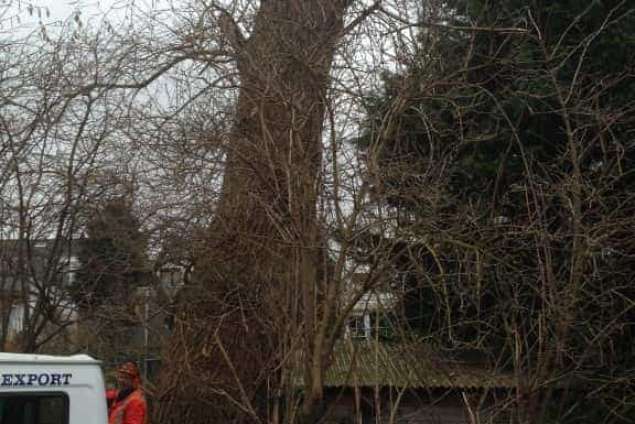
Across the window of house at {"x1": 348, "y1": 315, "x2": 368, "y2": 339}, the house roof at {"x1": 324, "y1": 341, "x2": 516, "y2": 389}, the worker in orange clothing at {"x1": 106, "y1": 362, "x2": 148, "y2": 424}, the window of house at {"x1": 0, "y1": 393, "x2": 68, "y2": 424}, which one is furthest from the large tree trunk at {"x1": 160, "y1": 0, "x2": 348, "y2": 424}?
the window of house at {"x1": 0, "y1": 393, "x2": 68, "y2": 424}

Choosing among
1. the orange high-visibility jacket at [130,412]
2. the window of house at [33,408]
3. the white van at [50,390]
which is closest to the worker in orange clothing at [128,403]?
the orange high-visibility jacket at [130,412]

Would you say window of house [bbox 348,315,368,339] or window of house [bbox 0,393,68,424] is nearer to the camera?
window of house [bbox 0,393,68,424]

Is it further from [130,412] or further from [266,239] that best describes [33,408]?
[266,239]

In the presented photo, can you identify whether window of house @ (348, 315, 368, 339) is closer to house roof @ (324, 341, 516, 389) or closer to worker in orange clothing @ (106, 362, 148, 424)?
house roof @ (324, 341, 516, 389)

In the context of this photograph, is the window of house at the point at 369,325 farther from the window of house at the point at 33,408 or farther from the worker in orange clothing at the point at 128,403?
the window of house at the point at 33,408

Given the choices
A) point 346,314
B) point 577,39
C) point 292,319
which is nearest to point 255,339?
point 292,319

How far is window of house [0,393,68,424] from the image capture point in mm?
4727

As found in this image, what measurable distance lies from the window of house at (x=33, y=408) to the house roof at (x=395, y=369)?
11.3 feet

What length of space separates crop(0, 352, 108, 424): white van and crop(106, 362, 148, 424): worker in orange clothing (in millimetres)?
1506

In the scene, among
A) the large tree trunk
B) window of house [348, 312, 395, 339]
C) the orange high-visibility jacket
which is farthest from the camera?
window of house [348, 312, 395, 339]

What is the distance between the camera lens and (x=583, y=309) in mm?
9312

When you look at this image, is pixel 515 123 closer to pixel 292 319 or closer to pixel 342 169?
pixel 342 169

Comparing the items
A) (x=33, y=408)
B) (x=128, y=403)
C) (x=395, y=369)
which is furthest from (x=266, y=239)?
(x=33, y=408)

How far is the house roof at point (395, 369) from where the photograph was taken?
322 inches
